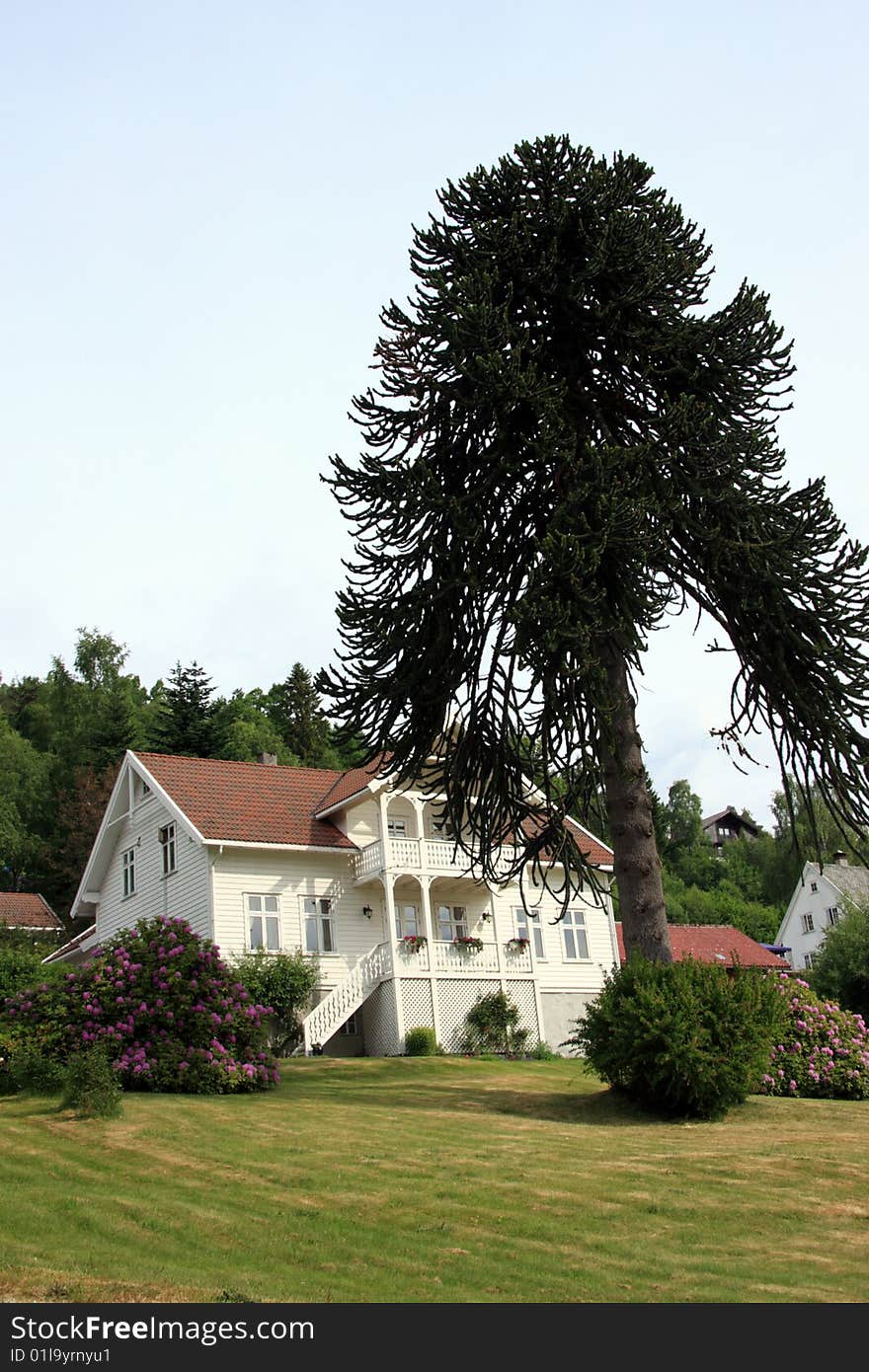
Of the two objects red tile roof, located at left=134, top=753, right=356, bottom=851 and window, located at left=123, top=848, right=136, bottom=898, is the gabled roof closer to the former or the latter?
red tile roof, located at left=134, top=753, right=356, bottom=851

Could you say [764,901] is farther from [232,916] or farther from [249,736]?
[232,916]

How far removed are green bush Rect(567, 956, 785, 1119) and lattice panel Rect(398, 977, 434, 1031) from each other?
45.8 ft

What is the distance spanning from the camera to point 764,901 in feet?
326

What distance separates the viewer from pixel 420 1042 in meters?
29.9

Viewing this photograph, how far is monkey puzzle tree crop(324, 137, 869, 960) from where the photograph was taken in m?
17.6

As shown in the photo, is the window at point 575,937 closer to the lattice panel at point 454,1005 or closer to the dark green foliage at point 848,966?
the lattice panel at point 454,1005

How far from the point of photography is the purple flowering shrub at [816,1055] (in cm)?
2150

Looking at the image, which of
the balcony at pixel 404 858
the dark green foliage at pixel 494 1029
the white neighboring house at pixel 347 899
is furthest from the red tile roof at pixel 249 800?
the dark green foliage at pixel 494 1029

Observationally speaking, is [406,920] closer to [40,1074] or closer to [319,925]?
[319,925]

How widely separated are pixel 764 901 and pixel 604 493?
88.8 meters

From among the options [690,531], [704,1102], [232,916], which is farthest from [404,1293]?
[232,916]

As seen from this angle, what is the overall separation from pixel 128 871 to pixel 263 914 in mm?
6748

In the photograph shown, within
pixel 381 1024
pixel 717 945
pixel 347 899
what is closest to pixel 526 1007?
pixel 381 1024

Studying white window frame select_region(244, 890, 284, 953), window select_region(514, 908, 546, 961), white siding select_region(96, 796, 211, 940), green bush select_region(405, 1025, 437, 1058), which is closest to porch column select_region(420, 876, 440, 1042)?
green bush select_region(405, 1025, 437, 1058)
